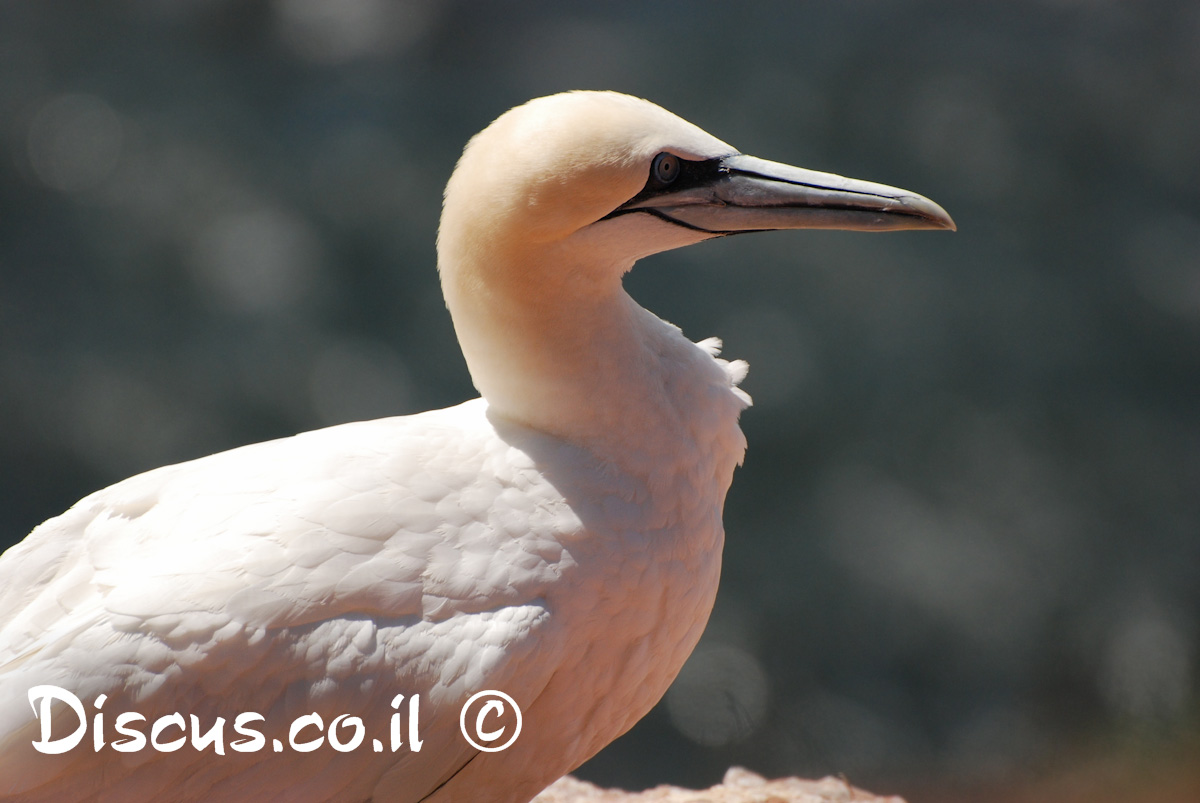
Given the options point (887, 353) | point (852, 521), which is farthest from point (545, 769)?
point (887, 353)

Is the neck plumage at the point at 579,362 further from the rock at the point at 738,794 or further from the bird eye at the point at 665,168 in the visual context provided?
the rock at the point at 738,794

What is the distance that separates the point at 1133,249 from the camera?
28.5 feet

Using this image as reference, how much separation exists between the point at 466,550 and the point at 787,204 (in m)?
1.17

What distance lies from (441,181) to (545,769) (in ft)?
22.2

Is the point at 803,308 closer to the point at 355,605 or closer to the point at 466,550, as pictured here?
the point at 466,550

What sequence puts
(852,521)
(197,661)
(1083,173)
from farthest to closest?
1. (1083,173)
2. (852,521)
3. (197,661)

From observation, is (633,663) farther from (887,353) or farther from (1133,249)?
(1133,249)

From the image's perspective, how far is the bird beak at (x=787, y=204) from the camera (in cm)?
283

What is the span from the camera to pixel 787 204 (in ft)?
9.37

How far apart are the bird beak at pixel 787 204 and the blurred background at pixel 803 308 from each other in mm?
4815

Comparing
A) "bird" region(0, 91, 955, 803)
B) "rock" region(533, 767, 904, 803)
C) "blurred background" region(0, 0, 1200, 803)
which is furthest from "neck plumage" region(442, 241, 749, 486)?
"blurred background" region(0, 0, 1200, 803)

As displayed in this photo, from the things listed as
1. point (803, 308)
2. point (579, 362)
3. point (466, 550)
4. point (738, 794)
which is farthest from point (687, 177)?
point (803, 308)

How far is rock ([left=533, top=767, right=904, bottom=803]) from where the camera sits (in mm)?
4191

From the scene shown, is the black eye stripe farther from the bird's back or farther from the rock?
the rock
